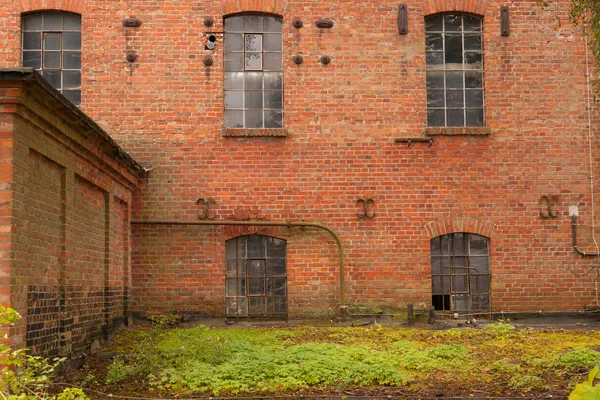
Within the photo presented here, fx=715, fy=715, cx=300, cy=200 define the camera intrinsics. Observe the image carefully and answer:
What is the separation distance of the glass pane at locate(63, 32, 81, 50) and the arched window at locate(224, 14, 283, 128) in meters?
2.79

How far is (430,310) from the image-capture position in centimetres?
1284

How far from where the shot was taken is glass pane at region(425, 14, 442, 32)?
1390 centimetres

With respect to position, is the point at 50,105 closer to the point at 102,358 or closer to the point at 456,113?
the point at 102,358

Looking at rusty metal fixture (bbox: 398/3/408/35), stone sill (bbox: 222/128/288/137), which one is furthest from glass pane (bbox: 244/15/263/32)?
rusty metal fixture (bbox: 398/3/408/35)

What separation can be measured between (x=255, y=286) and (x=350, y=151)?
3105mm

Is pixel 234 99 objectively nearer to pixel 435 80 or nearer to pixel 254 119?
pixel 254 119

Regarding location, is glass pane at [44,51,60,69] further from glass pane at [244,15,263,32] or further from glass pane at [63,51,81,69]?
glass pane at [244,15,263,32]

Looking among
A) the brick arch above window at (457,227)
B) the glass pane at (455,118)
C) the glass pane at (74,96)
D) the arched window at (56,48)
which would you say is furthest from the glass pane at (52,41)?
the brick arch above window at (457,227)

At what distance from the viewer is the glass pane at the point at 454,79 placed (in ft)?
45.4

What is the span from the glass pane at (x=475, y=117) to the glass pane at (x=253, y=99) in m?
4.03

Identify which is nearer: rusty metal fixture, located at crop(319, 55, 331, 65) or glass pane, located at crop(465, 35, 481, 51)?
rusty metal fixture, located at crop(319, 55, 331, 65)

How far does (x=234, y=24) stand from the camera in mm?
13688

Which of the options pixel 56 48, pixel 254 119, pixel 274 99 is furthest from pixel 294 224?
pixel 56 48

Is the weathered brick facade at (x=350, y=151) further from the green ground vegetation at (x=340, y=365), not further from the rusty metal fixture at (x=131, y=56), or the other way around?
the green ground vegetation at (x=340, y=365)
